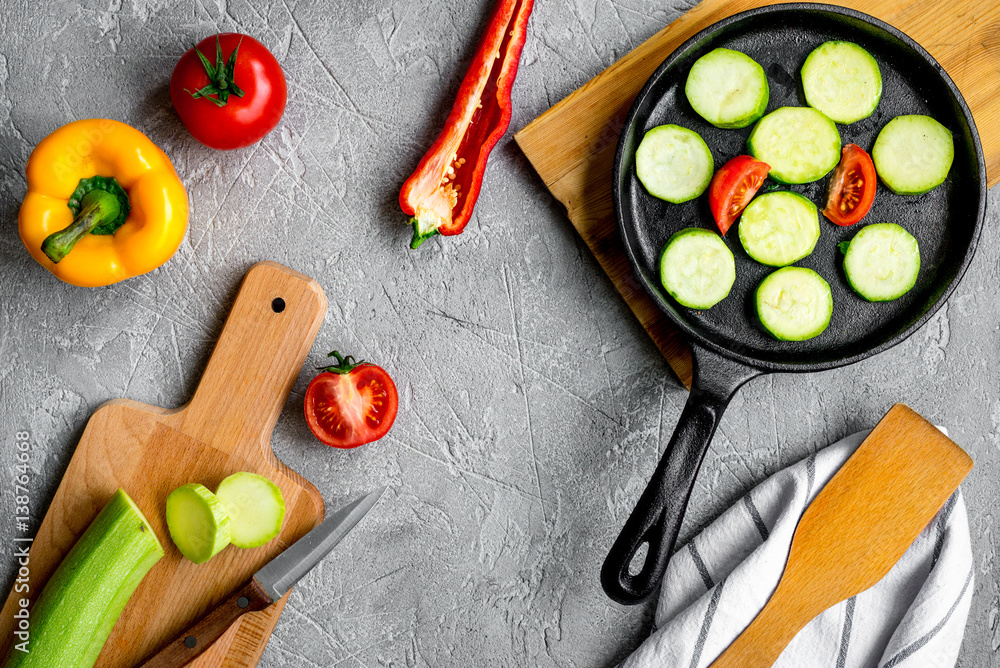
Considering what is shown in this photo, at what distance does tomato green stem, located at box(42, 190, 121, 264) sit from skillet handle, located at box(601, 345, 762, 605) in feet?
4.89

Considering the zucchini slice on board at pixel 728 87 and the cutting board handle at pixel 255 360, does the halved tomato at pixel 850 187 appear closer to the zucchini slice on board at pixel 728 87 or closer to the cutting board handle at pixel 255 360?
the zucchini slice on board at pixel 728 87

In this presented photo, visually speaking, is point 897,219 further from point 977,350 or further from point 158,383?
point 158,383

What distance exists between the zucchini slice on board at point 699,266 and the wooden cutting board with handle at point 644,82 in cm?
16

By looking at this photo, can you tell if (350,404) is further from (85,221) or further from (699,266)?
(699,266)

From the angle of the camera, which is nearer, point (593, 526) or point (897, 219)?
point (897, 219)

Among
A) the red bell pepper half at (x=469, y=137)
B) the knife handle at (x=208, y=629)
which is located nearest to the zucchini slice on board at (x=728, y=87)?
the red bell pepper half at (x=469, y=137)

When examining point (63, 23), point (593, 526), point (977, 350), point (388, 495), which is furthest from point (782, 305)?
point (63, 23)

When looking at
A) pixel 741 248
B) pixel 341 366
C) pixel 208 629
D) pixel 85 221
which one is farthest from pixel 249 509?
pixel 741 248

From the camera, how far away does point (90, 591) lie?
173 centimetres

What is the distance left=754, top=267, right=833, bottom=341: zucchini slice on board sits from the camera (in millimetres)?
1790

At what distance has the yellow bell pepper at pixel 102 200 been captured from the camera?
1.67 m

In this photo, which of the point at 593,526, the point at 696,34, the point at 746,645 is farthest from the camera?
the point at 593,526

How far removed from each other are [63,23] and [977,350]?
2733 millimetres

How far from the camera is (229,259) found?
1.93m
